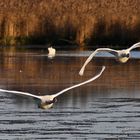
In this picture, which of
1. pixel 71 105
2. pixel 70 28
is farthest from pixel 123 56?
pixel 70 28

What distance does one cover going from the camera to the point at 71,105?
1841cm

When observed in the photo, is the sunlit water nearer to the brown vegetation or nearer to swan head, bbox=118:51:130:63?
swan head, bbox=118:51:130:63

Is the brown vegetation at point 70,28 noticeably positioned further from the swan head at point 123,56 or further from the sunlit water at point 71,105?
the swan head at point 123,56

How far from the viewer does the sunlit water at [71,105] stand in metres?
15.2

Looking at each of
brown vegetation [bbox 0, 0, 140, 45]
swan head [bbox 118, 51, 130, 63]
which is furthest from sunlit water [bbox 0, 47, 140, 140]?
brown vegetation [bbox 0, 0, 140, 45]

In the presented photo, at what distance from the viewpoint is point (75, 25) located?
38.8 metres

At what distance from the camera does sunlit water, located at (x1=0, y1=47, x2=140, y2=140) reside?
15219 millimetres

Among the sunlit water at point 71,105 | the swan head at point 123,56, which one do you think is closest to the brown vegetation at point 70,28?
the sunlit water at point 71,105

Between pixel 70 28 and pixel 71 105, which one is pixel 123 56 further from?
pixel 70 28

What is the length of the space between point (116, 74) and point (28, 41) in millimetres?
14269

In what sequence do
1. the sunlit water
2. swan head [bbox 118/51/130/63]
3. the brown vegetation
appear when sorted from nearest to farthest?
swan head [bbox 118/51/130/63] < the sunlit water < the brown vegetation

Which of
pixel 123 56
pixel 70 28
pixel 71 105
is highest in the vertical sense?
pixel 70 28

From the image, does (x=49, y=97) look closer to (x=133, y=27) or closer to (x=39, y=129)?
(x=39, y=129)

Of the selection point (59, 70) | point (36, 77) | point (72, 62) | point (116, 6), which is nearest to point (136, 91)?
point (36, 77)
